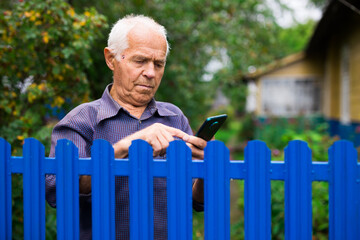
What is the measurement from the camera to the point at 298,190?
1.74m

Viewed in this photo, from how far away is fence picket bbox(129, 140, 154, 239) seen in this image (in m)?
1.76

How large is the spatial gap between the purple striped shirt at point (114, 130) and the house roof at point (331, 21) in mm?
5047

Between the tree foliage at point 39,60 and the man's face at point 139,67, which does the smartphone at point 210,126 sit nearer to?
the man's face at point 139,67

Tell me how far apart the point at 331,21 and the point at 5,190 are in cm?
827

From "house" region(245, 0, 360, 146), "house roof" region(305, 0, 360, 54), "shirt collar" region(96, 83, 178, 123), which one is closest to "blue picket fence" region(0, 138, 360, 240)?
"shirt collar" region(96, 83, 178, 123)

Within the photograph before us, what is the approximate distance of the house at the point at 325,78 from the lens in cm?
748

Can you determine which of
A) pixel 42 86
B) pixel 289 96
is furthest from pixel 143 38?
pixel 289 96

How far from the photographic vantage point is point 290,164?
1721mm

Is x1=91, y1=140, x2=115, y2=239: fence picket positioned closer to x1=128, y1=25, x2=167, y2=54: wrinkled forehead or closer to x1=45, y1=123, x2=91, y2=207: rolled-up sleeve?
x1=45, y1=123, x2=91, y2=207: rolled-up sleeve

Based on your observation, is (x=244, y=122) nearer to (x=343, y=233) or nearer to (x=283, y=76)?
(x=283, y=76)

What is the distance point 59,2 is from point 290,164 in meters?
2.49

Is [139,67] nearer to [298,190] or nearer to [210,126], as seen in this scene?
[210,126]

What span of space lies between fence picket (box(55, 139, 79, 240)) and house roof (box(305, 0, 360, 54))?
5.39 m

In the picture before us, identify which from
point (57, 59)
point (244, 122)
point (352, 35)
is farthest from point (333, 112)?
point (57, 59)
